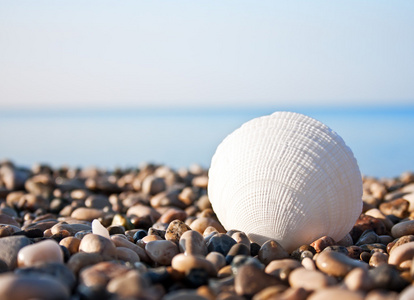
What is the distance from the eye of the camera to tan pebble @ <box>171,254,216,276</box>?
2.38 metres

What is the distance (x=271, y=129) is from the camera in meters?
3.38

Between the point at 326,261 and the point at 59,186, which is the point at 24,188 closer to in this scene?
the point at 59,186

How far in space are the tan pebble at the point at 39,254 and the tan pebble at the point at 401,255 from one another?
5.92 feet

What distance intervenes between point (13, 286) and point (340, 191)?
2.11 meters

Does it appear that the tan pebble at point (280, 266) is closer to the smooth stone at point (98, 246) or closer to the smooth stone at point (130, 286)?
the smooth stone at point (130, 286)

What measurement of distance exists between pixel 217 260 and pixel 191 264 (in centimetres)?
25

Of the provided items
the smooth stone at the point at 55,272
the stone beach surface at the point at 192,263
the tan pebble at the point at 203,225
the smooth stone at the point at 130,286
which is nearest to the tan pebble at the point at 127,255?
the stone beach surface at the point at 192,263

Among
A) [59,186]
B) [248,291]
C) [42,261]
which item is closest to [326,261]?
[248,291]

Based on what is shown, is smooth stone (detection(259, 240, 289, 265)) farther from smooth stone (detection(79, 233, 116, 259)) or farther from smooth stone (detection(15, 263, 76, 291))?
smooth stone (detection(15, 263, 76, 291))

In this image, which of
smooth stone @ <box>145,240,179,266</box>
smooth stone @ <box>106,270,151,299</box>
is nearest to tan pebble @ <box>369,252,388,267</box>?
smooth stone @ <box>145,240,179,266</box>

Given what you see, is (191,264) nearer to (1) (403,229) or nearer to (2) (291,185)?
(2) (291,185)

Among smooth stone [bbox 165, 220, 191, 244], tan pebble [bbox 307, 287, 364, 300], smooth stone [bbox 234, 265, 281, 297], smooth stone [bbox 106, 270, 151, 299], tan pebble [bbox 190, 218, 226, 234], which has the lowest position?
tan pebble [bbox 190, 218, 226, 234]

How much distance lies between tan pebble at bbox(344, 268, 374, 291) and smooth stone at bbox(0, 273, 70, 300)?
3.95 feet

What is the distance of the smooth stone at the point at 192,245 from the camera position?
9.14 ft
